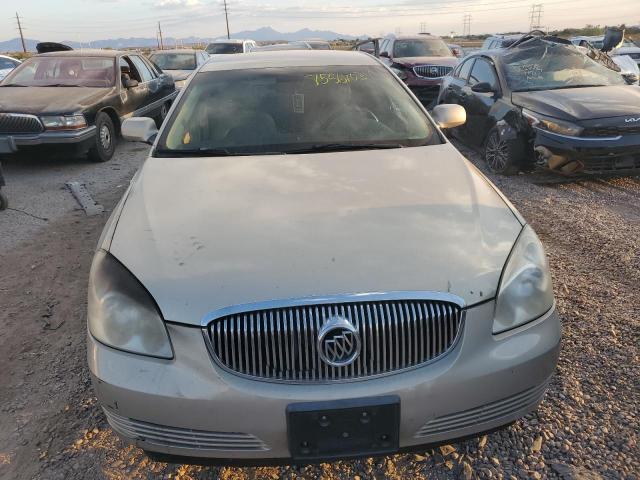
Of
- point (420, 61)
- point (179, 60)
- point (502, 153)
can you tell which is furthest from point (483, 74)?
point (179, 60)

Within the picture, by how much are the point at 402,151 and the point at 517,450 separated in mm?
1591

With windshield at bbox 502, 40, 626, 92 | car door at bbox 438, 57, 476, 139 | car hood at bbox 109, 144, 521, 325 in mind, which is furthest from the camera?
car door at bbox 438, 57, 476, 139

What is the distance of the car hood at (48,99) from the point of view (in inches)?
261

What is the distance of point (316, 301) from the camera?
1.64 m

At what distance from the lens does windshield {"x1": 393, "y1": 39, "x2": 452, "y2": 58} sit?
12773 mm

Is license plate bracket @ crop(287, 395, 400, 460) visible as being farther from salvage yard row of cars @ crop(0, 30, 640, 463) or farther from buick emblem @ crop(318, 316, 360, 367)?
buick emblem @ crop(318, 316, 360, 367)

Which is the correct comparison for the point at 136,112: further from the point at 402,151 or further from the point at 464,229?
the point at 464,229

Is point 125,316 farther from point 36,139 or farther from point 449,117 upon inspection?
point 36,139

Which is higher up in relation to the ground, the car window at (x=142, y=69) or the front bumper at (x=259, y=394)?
the car window at (x=142, y=69)

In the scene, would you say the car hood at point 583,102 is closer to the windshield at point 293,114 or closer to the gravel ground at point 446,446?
the gravel ground at point 446,446

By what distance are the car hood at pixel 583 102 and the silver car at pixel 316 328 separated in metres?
4.06

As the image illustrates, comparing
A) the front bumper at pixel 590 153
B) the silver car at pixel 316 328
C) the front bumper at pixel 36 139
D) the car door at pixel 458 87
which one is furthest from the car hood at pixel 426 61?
the silver car at pixel 316 328

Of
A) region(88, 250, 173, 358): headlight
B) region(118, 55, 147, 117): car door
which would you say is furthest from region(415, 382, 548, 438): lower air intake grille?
region(118, 55, 147, 117): car door

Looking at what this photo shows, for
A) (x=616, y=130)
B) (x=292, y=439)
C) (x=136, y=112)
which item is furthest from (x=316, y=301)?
(x=136, y=112)
